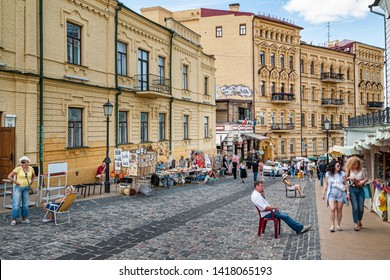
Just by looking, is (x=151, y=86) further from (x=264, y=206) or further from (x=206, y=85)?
(x=264, y=206)

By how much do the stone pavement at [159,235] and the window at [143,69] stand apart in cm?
1088

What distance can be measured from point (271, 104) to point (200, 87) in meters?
15.9

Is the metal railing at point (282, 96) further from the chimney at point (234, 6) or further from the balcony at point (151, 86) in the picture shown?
the balcony at point (151, 86)

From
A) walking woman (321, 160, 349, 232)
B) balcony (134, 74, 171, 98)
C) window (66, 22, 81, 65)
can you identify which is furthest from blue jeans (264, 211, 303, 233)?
balcony (134, 74, 171, 98)

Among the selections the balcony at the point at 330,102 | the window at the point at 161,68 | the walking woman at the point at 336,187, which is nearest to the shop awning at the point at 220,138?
the window at the point at 161,68

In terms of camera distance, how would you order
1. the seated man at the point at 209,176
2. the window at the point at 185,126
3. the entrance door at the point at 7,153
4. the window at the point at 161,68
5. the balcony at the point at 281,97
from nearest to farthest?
the entrance door at the point at 7,153 < the seated man at the point at 209,176 < the window at the point at 161,68 < the window at the point at 185,126 < the balcony at the point at 281,97

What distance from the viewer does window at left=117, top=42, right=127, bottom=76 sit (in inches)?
838

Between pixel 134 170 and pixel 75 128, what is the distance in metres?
3.82

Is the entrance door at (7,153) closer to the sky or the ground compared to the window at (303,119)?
closer to the ground

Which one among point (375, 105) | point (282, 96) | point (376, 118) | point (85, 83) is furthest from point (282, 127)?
point (85, 83)

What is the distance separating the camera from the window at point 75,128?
57.8ft

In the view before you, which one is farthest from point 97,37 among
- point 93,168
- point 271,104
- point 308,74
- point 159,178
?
point 308,74

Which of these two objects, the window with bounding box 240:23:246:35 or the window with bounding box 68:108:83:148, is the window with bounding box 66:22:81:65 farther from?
the window with bounding box 240:23:246:35

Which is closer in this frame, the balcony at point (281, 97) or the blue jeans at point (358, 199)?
the blue jeans at point (358, 199)
